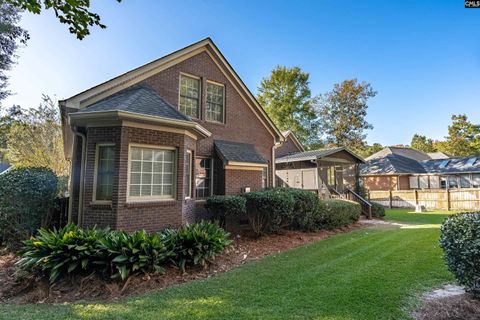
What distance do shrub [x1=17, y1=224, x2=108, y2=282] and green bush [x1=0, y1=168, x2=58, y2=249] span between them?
8.80ft

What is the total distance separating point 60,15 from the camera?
3455 millimetres

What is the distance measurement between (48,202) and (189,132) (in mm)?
4812

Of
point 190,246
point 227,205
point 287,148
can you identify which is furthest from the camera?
point 287,148

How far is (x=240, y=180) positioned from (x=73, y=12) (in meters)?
8.38

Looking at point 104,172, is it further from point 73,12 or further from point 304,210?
point 304,210

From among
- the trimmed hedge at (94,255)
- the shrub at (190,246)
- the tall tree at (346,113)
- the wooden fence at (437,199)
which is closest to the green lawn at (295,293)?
the shrub at (190,246)

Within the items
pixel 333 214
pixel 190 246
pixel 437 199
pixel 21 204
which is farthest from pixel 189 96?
pixel 437 199

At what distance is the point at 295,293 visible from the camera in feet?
14.4

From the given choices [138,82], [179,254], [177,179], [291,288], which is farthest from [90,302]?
[138,82]

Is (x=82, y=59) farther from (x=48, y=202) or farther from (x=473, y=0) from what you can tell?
(x=473, y=0)

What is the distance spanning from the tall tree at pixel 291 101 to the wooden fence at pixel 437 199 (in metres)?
13.8

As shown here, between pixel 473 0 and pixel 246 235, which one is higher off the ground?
pixel 473 0

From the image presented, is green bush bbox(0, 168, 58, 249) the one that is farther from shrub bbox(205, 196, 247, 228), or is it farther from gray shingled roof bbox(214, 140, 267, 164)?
gray shingled roof bbox(214, 140, 267, 164)

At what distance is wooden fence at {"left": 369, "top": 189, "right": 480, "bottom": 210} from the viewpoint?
18.0 m
